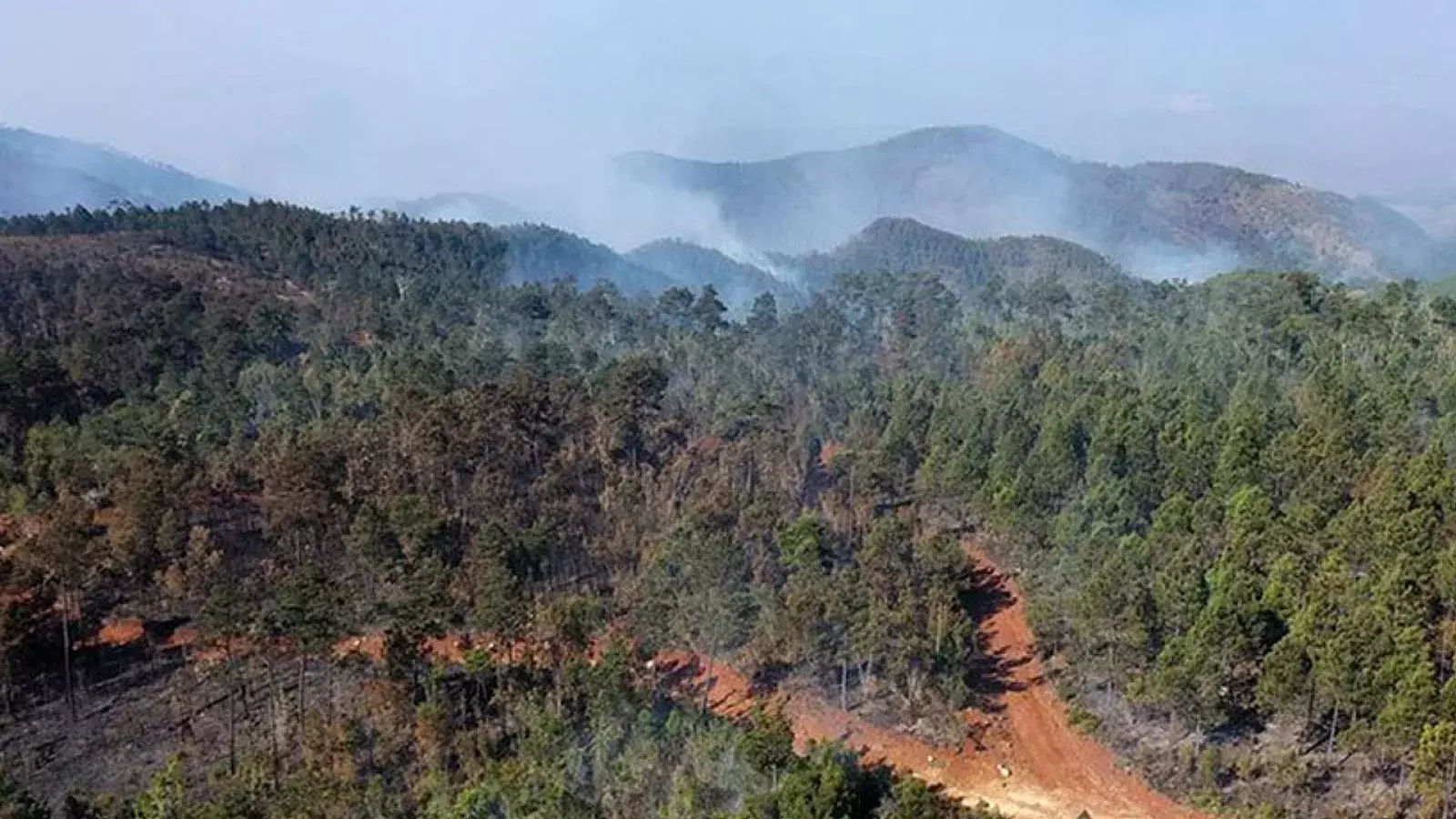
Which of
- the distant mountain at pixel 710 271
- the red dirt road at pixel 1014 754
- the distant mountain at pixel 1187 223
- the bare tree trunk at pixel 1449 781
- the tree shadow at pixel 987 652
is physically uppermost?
the distant mountain at pixel 1187 223

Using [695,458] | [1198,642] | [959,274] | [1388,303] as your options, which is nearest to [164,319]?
[695,458]

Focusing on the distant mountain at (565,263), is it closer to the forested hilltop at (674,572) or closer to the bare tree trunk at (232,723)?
the forested hilltop at (674,572)

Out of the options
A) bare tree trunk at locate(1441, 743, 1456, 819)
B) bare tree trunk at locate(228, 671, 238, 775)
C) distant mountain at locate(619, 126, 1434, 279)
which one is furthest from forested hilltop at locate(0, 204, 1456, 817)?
distant mountain at locate(619, 126, 1434, 279)

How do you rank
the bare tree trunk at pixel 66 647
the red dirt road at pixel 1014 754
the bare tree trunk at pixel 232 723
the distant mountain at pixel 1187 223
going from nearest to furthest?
the bare tree trunk at pixel 232 723, the red dirt road at pixel 1014 754, the bare tree trunk at pixel 66 647, the distant mountain at pixel 1187 223

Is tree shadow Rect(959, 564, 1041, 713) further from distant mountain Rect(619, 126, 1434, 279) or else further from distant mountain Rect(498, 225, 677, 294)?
distant mountain Rect(619, 126, 1434, 279)

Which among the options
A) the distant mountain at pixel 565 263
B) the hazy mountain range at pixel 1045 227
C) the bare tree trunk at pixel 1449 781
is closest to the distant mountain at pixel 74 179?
the hazy mountain range at pixel 1045 227

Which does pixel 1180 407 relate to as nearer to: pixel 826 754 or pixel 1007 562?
pixel 1007 562

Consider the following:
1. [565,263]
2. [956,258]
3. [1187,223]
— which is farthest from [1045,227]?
[565,263]
